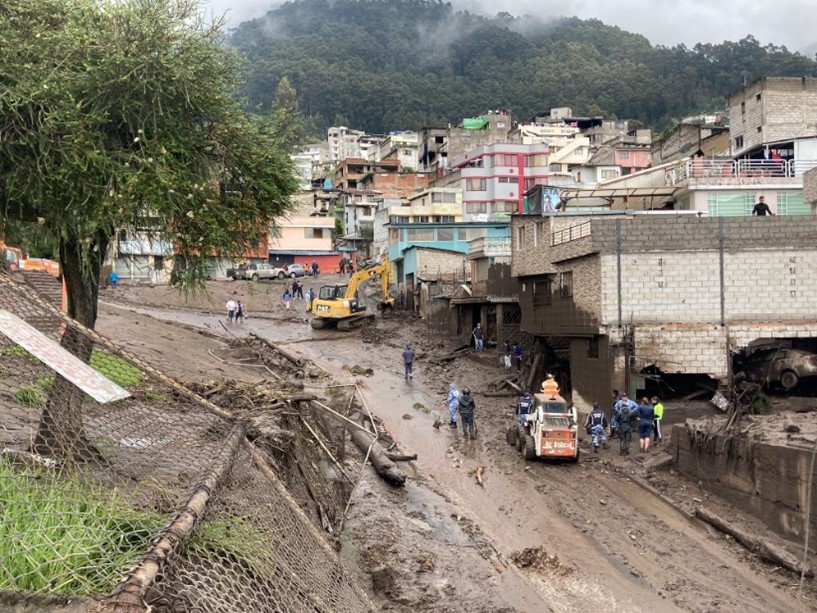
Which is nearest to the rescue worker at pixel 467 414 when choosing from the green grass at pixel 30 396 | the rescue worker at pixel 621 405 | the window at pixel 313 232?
the rescue worker at pixel 621 405

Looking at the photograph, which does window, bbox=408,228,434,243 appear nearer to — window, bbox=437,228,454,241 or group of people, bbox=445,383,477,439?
window, bbox=437,228,454,241

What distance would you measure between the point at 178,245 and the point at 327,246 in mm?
60566

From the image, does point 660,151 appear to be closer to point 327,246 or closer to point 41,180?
point 327,246

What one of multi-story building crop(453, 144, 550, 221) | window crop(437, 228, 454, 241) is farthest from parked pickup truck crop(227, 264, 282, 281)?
multi-story building crop(453, 144, 550, 221)

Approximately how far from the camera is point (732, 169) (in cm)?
3488

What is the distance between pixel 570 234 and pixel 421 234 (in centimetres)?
2452

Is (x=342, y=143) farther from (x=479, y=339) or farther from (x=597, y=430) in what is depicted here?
(x=597, y=430)

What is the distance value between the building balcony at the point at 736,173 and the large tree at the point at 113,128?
27.7 m

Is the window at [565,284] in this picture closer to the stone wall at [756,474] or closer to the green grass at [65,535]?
the stone wall at [756,474]

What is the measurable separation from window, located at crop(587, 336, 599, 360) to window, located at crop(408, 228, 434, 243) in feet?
88.1

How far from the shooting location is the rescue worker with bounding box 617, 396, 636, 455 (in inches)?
847

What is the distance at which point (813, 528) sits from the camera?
47.3 feet

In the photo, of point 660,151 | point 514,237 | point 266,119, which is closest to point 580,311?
point 514,237

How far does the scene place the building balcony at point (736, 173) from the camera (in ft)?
110
